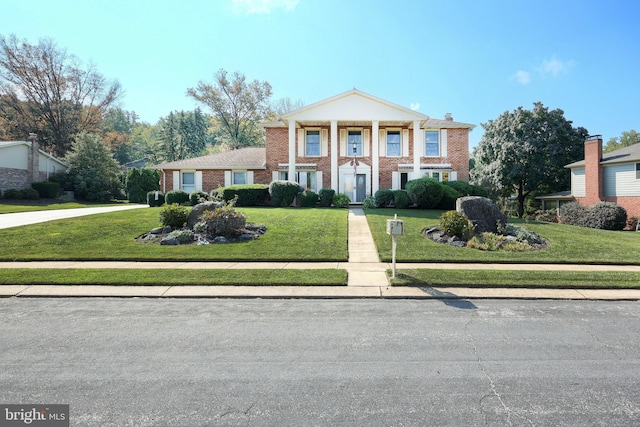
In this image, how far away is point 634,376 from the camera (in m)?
3.77

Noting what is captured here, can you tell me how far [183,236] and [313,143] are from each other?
16.8 meters

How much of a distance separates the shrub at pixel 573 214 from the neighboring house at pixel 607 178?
3570 millimetres

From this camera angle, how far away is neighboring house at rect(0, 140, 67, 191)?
95.6ft

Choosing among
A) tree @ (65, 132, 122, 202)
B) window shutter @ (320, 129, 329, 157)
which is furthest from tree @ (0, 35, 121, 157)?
window shutter @ (320, 129, 329, 157)

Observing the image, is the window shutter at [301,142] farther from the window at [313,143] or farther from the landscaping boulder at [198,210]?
the landscaping boulder at [198,210]

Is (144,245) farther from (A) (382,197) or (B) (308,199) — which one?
(A) (382,197)

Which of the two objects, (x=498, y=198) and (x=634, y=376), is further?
(x=498, y=198)

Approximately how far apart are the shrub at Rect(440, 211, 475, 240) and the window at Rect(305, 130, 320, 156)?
16.1 metres

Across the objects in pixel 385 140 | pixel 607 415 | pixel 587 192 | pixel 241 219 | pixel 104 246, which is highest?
pixel 385 140

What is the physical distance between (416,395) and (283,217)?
45.4 feet

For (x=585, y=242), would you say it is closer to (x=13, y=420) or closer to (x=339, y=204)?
(x=339, y=204)

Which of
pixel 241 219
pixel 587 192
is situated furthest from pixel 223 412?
pixel 587 192

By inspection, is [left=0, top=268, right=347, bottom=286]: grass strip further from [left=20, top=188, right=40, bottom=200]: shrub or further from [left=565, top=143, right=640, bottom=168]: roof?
[left=20, top=188, right=40, bottom=200]: shrub

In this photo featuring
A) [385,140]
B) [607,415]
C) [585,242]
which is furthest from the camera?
[385,140]
